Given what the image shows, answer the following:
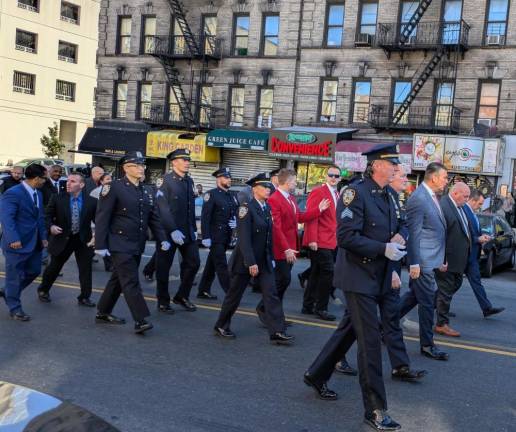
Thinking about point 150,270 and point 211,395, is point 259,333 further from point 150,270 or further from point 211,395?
point 150,270

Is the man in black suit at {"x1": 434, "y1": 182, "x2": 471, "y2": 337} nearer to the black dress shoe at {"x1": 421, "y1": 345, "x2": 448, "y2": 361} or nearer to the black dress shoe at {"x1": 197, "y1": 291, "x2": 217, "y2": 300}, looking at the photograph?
the black dress shoe at {"x1": 421, "y1": 345, "x2": 448, "y2": 361}

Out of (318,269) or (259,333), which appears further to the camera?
(318,269)

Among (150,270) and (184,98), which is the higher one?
(184,98)

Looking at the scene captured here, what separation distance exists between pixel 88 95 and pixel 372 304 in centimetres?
5059

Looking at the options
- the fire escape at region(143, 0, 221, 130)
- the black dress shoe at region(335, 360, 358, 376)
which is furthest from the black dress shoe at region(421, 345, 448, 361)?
the fire escape at region(143, 0, 221, 130)

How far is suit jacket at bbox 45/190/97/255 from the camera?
29.3 feet

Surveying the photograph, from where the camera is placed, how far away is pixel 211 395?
5461mm

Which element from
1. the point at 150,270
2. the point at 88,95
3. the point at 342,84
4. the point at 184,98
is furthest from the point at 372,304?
the point at 88,95

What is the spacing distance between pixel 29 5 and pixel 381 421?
159 ft

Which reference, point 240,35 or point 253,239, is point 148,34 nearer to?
point 240,35

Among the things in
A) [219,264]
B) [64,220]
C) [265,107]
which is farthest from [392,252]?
[265,107]

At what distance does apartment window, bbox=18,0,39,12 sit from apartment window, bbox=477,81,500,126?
3440cm

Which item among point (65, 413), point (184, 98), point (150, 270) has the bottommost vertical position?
point (150, 270)

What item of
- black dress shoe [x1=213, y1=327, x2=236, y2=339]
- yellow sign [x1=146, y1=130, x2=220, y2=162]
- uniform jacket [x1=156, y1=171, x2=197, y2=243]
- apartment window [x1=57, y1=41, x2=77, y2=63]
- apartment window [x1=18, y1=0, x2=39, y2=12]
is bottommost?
black dress shoe [x1=213, y1=327, x2=236, y2=339]
